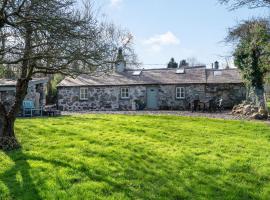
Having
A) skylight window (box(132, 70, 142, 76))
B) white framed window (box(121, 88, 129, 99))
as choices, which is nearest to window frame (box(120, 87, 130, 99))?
white framed window (box(121, 88, 129, 99))

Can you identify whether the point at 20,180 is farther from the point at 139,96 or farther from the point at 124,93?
the point at 124,93

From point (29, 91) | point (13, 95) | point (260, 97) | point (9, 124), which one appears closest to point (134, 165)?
point (9, 124)

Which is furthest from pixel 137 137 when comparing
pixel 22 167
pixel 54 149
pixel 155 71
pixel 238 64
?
→ pixel 155 71

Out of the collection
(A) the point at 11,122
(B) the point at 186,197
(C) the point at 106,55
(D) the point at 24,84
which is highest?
(C) the point at 106,55

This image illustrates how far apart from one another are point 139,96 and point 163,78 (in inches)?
112

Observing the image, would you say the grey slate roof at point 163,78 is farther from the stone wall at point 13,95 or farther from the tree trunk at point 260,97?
the stone wall at point 13,95

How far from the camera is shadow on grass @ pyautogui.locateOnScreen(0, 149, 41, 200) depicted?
8195mm

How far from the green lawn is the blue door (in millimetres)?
16880

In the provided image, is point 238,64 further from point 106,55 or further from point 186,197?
point 186,197

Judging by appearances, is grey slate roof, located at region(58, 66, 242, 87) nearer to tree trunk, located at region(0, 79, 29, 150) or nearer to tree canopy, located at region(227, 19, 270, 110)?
tree canopy, located at region(227, 19, 270, 110)

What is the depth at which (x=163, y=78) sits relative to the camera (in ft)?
113

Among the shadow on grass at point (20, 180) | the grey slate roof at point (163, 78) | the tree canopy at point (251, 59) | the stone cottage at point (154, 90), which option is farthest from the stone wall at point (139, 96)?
the shadow on grass at point (20, 180)

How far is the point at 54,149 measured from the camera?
40.4ft

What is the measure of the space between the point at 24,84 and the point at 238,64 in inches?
806
